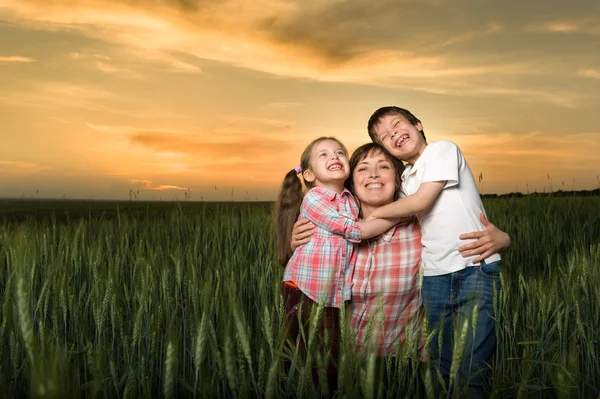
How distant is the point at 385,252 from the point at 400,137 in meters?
0.55

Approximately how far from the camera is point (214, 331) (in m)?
1.76

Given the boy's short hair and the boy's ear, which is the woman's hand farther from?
the boy's ear

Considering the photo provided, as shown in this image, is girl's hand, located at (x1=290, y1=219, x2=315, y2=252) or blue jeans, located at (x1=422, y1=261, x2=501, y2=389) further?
girl's hand, located at (x1=290, y1=219, x2=315, y2=252)

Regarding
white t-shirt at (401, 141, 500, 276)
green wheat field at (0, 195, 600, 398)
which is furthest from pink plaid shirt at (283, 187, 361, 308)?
white t-shirt at (401, 141, 500, 276)

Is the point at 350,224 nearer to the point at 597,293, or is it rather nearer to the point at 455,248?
the point at 455,248

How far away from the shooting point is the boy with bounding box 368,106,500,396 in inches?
97.7

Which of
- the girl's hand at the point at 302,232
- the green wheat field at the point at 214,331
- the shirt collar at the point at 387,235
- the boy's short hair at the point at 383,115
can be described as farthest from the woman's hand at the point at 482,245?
the girl's hand at the point at 302,232

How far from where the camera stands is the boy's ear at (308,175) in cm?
286

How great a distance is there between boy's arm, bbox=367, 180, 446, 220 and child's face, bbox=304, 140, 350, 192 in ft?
0.88

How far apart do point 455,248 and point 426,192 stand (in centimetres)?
28

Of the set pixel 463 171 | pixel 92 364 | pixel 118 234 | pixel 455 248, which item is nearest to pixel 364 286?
pixel 455 248

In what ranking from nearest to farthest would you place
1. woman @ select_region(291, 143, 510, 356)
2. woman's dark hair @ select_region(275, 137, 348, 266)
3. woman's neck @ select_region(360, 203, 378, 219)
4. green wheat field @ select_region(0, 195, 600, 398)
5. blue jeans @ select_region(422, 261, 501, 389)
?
green wheat field @ select_region(0, 195, 600, 398) < blue jeans @ select_region(422, 261, 501, 389) < woman @ select_region(291, 143, 510, 356) < woman's neck @ select_region(360, 203, 378, 219) < woman's dark hair @ select_region(275, 137, 348, 266)

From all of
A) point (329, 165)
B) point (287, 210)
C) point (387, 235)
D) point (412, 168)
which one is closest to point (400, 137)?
point (412, 168)

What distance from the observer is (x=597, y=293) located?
2617 millimetres
